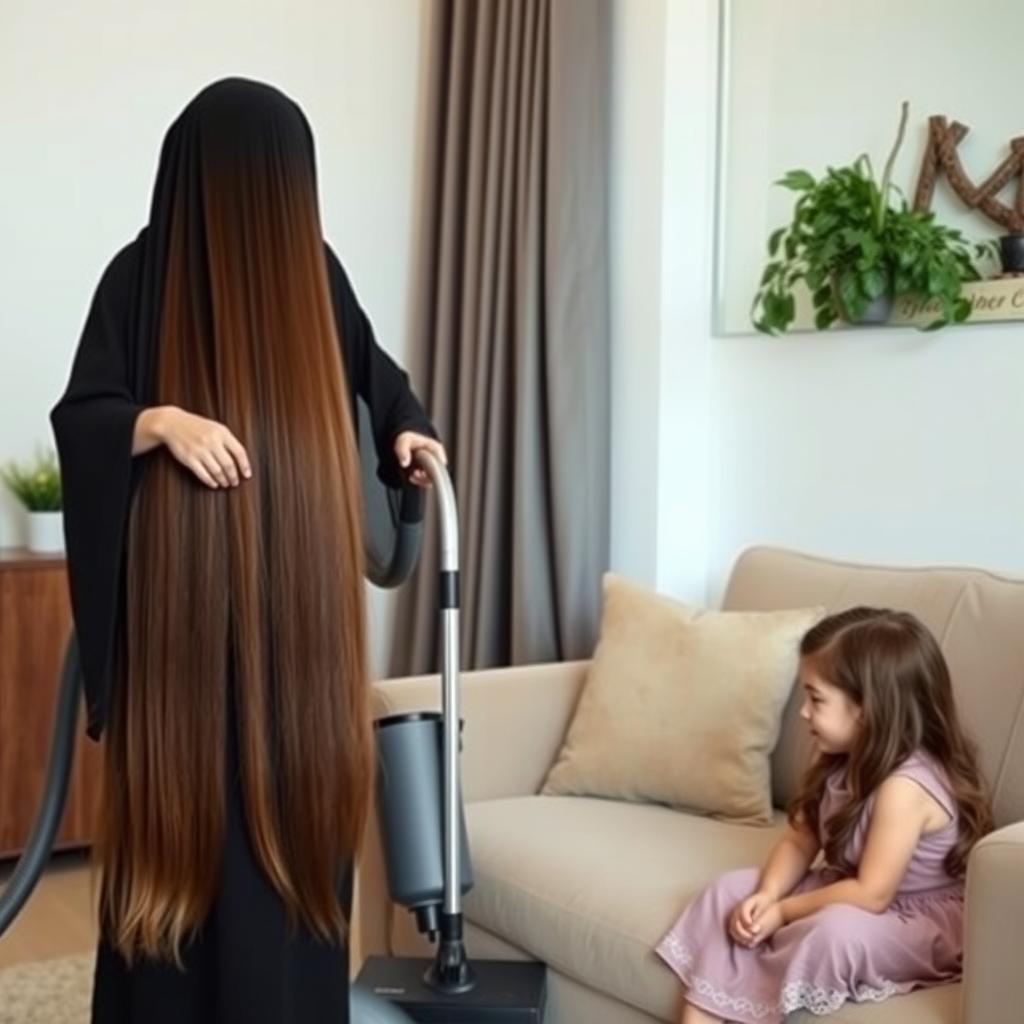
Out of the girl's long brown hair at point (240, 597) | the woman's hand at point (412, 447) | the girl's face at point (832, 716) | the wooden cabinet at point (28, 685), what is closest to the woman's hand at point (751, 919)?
the girl's face at point (832, 716)

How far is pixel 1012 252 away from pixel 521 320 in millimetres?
1199

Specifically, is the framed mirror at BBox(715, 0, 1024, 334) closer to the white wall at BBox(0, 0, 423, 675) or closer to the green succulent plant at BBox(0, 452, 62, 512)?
the white wall at BBox(0, 0, 423, 675)

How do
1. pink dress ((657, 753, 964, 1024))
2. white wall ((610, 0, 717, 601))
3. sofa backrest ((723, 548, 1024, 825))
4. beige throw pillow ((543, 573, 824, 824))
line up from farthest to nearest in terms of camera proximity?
white wall ((610, 0, 717, 601)) < beige throw pillow ((543, 573, 824, 824)) < sofa backrest ((723, 548, 1024, 825)) < pink dress ((657, 753, 964, 1024))

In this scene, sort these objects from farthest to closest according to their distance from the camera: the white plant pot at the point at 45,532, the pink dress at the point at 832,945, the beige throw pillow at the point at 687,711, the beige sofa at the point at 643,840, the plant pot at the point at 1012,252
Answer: the white plant pot at the point at 45,532 < the plant pot at the point at 1012,252 < the beige throw pillow at the point at 687,711 < the pink dress at the point at 832,945 < the beige sofa at the point at 643,840

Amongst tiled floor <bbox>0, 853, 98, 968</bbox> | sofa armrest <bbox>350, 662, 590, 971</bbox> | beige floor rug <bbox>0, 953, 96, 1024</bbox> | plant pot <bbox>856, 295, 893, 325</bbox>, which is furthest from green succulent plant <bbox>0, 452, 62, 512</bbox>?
plant pot <bbox>856, 295, 893, 325</bbox>

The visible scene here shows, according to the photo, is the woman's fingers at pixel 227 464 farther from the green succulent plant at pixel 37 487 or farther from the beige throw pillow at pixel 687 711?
the green succulent plant at pixel 37 487

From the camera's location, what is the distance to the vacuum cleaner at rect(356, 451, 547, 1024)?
1.84 meters

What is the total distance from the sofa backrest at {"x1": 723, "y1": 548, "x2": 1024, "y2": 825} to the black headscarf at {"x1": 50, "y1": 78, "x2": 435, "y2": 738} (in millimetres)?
1268

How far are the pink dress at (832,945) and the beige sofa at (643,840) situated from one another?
4 cm

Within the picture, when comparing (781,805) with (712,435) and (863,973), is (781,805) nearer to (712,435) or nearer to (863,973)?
(863,973)

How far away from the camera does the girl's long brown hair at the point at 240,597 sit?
5.10 ft

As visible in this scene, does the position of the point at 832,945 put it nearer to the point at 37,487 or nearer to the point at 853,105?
the point at 853,105

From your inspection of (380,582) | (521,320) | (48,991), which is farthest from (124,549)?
(521,320)

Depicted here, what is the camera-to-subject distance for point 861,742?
6.16 ft
